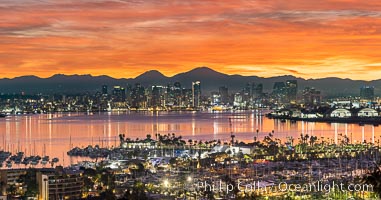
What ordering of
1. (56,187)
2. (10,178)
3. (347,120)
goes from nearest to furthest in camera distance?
(56,187) → (10,178) → (347,120)

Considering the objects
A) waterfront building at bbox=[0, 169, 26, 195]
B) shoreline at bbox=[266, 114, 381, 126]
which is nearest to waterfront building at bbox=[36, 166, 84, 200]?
waterfront building at bbox=[0, 169, 26, 195]

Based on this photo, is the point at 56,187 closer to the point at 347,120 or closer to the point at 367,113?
the point at 347,120

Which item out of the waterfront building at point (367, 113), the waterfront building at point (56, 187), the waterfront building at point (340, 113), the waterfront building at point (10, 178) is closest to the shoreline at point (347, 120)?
the waterfront building at point (340, 113)

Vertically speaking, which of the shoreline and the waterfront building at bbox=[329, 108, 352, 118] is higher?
the waterfront building at bbox=[329, 108, 352, 118]

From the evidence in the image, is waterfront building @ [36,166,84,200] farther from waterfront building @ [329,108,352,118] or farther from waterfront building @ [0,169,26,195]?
waterfront building @ [329,108,352,118]

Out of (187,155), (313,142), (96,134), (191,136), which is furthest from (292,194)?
(96,134)

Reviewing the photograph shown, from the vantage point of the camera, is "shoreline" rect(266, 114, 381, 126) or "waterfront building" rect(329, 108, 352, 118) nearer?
"shoreline" rect(266, 114, 381, 126)

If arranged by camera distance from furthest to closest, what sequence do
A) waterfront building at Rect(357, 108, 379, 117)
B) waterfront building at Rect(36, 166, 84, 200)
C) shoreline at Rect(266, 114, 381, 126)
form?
1. waterfront building at Rect(357, 108, 379, 117)
2. shoreline at Rect(266, 114, 381, 126)
3. waterfront building at Rect(36, 166, 84, 200)

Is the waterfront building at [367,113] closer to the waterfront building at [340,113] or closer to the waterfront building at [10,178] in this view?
the waterfront building at [340,113]

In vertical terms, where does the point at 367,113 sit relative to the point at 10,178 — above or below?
above

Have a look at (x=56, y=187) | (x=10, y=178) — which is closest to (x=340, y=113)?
(x=10, y=178)

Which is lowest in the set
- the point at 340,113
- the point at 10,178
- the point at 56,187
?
the point at 10,178
